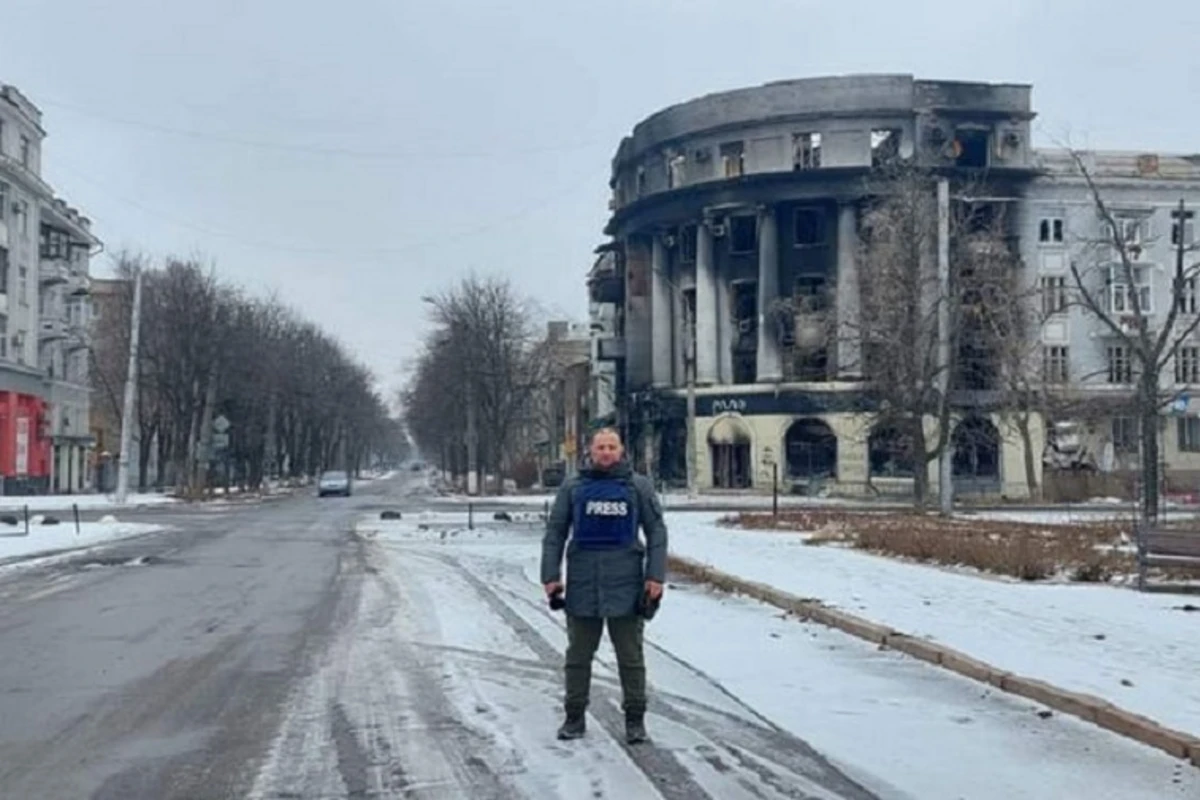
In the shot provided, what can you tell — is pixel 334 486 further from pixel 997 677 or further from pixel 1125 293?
pixel 997 677

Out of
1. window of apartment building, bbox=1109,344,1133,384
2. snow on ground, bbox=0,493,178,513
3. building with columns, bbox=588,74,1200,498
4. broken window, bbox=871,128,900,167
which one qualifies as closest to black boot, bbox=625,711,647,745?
snow on ground, bbox=0,493,178,513

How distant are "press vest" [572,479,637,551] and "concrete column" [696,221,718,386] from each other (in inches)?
2484

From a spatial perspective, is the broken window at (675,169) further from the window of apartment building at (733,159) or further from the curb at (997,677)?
the curb at (997,677)

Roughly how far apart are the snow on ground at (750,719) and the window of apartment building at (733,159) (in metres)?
56.0

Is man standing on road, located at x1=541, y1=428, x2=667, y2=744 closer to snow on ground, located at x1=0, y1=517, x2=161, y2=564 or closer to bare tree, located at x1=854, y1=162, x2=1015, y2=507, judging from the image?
snow on ground, located at x1=0, y1=517, x2=161, y2=564

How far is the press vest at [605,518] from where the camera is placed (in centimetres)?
888

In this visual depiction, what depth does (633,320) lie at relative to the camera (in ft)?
264

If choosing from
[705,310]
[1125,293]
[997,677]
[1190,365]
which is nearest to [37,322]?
[705,310]

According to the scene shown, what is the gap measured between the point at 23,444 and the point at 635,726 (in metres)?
72.2

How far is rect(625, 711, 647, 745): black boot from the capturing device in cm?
873

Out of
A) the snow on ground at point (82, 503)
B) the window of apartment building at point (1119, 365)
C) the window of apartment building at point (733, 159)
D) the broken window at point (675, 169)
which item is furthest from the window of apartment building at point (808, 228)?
the snow on ground at point (82, 503)

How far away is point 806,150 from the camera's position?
69000mm

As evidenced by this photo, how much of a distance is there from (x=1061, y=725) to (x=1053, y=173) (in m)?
67.7

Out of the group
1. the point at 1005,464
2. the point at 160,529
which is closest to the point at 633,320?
the point at 1005,464
